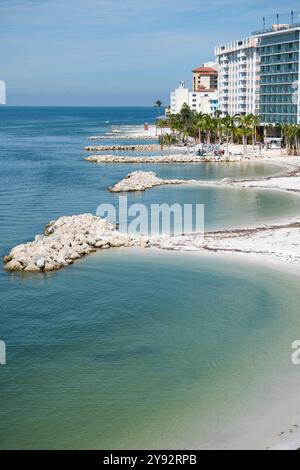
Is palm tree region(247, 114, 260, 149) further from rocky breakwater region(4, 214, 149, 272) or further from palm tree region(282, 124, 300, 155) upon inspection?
rocky breakwater region(4, 214, 149, 272)

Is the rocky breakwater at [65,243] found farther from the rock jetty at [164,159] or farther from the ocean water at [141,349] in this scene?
the rock jetty at [164,159]

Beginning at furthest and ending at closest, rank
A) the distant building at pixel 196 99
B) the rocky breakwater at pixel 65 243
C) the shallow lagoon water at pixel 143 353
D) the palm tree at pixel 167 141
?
the distant building at pixel 196 99 → the palm tree at pixel 167 141 → the rocky breakwater at pixel 65 243 → the shallow lagoon water at pixel 143 353

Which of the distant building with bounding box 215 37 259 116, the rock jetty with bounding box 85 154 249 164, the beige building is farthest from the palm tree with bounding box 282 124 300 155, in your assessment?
the beige building

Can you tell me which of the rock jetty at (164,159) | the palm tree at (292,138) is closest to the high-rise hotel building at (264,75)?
the palm tree at (292,138)

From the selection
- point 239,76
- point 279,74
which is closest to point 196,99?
point 239,76

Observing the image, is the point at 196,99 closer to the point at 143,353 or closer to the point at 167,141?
the point at 167,141

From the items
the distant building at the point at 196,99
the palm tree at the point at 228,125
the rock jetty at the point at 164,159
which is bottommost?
the rock jetty at the point at 164,159

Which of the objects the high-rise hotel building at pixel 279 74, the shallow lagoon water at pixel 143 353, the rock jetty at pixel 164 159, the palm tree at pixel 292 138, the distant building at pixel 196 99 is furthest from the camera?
the distant building at pixel 196 99
